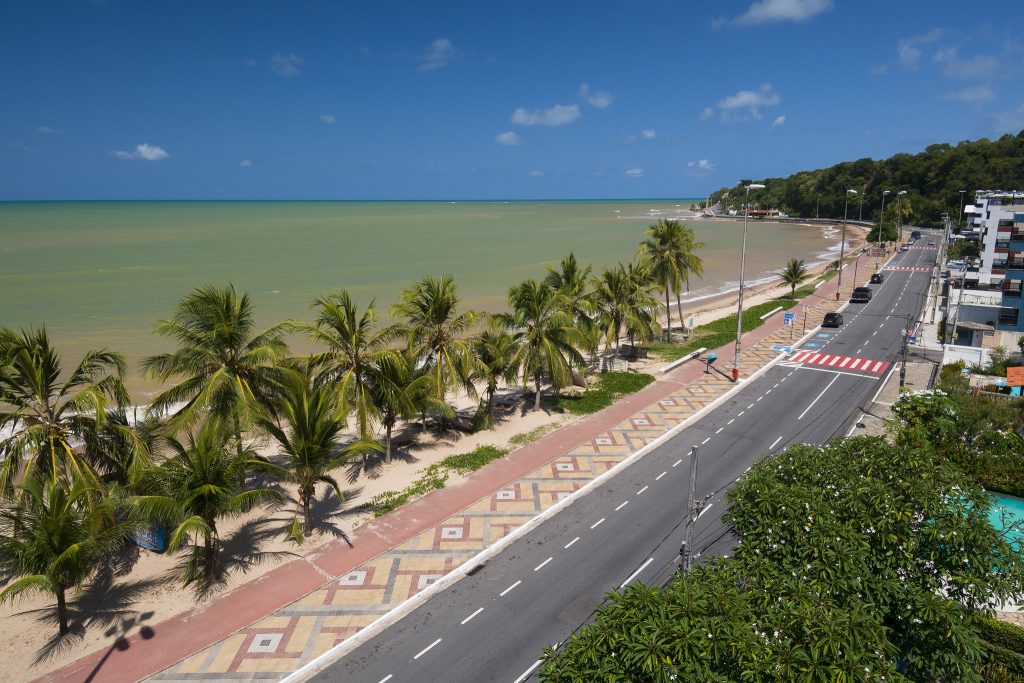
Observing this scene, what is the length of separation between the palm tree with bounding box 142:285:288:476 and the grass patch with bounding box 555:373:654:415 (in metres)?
14.9

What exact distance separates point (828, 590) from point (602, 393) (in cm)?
2062

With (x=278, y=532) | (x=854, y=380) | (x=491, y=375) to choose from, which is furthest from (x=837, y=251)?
(x=278, y=532)

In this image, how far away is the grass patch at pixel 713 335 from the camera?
39.2 m

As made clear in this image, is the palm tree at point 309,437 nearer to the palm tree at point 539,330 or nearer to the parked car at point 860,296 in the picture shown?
the palm tree at point 539,330

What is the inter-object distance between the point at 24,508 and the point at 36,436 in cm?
182

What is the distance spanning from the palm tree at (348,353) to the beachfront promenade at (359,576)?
4011 millimetres

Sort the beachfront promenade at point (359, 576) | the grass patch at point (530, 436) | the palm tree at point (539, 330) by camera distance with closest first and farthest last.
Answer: the beachfront promenade at point (359, 576), the grass patch at point (530, 436), the palm tree at point (539, 330)

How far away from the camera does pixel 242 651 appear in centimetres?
1314

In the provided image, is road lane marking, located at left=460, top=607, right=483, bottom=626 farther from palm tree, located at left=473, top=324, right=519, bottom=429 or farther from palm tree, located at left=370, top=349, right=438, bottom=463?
palm tree, located at left=473, top=324, right=519, bottom=429

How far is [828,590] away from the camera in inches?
384

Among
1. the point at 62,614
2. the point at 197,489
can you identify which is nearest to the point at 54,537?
the point at 62,614

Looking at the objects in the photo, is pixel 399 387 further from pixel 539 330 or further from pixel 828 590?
pixel 828 590

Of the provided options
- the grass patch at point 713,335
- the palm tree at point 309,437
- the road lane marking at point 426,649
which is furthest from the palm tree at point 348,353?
the grass patch at point 713,335

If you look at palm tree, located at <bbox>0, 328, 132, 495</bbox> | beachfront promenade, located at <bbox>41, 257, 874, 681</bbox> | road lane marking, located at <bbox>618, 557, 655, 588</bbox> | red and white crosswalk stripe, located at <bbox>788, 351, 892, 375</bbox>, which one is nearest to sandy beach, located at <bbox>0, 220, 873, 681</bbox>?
beachfront promenade, located at <bbox>41, 257, 874, 681</bbox>
